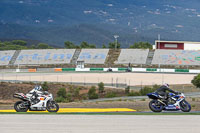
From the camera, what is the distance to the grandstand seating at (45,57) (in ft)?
334

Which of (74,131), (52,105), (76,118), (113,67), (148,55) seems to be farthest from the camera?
(148,55)

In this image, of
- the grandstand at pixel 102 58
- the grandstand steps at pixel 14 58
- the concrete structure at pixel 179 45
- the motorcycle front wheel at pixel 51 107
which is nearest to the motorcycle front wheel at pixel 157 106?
the motorcycle front wheel at pixel 51 107

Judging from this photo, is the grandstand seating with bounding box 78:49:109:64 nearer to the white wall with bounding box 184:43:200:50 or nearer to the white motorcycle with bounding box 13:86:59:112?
the white wall with bounding box 184:43:200:50

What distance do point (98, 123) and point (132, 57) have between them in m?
84.2

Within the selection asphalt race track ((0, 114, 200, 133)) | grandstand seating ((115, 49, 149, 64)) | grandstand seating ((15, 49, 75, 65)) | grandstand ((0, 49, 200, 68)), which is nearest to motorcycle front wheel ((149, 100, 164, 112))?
asphalt race track ((0, 114, 200, 133))

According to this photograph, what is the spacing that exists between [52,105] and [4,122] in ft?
16.9

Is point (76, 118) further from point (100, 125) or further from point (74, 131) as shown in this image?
point (74, 131)

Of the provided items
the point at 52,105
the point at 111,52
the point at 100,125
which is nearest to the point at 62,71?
the point at 111,52

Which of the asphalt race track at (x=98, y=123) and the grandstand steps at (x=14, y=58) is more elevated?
the grandstand steps at (x=14, y=58)

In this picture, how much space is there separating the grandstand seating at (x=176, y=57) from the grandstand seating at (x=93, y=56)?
12.8m

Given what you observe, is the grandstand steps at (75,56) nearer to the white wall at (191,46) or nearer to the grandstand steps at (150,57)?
the grandstand steps at (150,57)

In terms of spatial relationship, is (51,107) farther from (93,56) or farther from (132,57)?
(93,56)

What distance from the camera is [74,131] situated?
52.6 feet

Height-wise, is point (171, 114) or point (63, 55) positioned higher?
point (63, 55)
